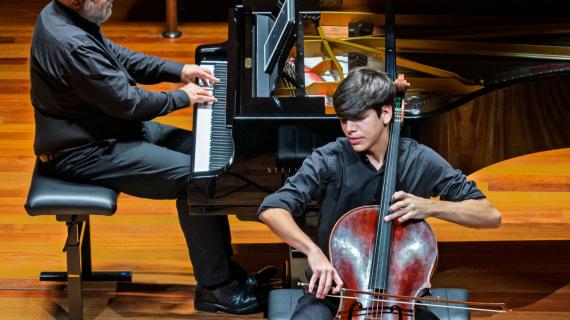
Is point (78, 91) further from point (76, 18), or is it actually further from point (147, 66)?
point (147, 66)

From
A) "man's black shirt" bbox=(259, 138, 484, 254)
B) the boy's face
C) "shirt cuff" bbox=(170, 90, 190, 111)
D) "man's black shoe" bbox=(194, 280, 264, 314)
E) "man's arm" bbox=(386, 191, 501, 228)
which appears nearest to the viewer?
"man's arm" bbox=(386, 191, 501, 228)

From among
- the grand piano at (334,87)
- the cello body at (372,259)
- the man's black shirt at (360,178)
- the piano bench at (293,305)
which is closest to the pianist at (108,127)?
the grand piano at (334,87)

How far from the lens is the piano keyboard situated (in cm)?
392

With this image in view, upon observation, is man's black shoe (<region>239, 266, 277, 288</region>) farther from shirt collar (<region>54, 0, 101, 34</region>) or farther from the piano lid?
shirt collar (<region>54, 0, 101, 34</region>)

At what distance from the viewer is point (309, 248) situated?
3.09 metres

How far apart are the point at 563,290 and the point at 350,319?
178 cm

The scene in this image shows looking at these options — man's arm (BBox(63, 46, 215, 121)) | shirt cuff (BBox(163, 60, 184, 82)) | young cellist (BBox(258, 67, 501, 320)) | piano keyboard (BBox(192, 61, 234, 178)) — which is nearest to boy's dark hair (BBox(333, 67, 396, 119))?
young cellist (BBox(258, 67, 501, 320))

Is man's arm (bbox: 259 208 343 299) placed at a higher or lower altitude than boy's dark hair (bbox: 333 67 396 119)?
lower

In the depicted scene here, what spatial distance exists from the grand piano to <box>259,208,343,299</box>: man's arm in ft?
2.04

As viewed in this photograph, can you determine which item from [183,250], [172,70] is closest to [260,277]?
[183,250]

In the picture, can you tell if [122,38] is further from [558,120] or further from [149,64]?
[558,120]

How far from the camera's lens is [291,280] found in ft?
13.1

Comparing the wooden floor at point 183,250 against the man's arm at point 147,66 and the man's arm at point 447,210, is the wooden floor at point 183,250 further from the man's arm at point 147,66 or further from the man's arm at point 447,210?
the man's arm at point 447,210

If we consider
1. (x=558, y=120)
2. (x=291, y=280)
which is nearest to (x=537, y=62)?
(x=558, y=120)
